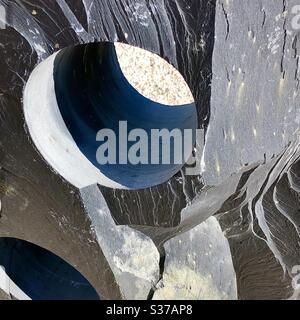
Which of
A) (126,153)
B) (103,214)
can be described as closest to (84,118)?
(126,153)

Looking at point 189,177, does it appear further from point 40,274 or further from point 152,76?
point 152,76

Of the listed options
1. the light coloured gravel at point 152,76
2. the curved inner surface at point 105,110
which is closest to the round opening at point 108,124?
the curved inner surface at point 105,110

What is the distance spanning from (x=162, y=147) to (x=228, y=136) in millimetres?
330

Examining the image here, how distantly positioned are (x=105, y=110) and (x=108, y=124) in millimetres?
59

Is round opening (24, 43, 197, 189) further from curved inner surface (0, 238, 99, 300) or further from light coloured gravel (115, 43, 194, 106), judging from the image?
curved inner surface (0, 238, 99, 300)

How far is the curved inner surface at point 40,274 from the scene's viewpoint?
2.04m

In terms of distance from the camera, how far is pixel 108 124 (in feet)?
6.31

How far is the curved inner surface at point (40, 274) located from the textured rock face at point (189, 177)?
206 millimetres

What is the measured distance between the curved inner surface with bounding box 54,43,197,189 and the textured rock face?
0.07 m

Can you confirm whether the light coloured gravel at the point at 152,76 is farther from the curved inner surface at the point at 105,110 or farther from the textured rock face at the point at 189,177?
the textured rock face at the point at 189,177

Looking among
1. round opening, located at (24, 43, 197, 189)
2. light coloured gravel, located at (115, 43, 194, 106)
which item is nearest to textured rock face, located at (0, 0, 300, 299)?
round opening, located at (24, 43, 197, 189)

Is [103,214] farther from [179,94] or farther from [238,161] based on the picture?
[179,94]

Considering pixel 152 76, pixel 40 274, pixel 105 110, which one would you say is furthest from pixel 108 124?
pixel 152 76

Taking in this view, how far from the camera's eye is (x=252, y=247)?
1.61m
